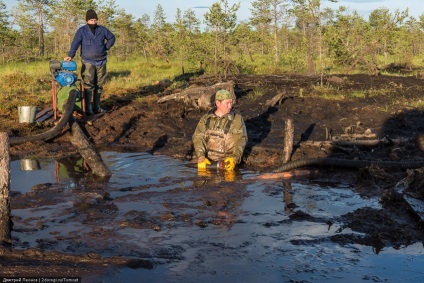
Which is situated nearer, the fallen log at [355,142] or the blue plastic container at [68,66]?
the fallen log at [355,142]

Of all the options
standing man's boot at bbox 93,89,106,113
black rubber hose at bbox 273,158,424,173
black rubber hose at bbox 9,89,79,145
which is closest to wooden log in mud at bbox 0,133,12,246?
black rubber hose at bbox 9,89,79,145

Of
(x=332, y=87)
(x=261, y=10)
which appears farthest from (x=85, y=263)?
(x=261, y=10)

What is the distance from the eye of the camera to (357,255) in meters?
4.49

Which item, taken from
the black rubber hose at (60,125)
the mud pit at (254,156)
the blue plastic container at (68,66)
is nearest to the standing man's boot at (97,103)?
the mud pit at (254,156)

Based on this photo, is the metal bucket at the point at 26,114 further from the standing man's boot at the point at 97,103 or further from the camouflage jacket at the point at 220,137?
the camouflage jacket at the point at 220,137

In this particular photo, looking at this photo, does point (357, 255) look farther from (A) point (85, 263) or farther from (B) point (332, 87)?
(B) point (332, 87)

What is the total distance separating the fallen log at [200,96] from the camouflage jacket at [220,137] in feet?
13.7

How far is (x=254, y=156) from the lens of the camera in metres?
8.52

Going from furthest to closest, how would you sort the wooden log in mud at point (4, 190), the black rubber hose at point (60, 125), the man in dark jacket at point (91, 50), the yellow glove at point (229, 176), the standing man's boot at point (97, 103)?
1. the standing man's boot at point (97, 103)
2. the man in dark jacket at point (91, 50)
3. the black rubber hose at point (60, 125)
4. the yellow glove at point (229, 176)
5. the wooden log in mud at point (4, 190)

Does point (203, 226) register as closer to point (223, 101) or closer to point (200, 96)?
point (223, 101)

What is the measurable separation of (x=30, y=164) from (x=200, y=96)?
5115 mm

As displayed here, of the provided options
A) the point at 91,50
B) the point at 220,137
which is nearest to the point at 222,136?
the point at 220,137

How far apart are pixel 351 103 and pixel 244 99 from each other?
8.89 ft

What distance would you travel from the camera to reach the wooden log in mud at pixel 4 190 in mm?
4402
